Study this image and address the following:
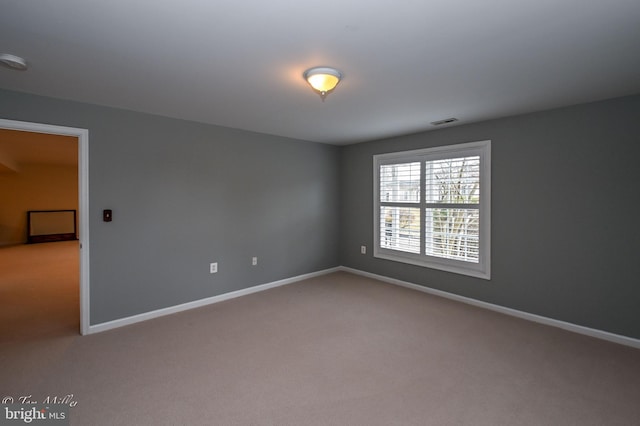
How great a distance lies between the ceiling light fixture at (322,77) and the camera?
224 cm

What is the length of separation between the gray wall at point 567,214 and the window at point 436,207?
0.13 meters

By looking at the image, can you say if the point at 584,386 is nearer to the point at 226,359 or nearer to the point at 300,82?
the point at 226,359

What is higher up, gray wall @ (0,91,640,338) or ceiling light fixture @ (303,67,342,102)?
ceiling light fixture @ (303,67,342,102)

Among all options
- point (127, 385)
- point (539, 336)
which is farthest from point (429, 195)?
point (127, 385)

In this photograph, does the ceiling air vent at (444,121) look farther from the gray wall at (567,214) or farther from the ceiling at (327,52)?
the ceiling at (327,52)

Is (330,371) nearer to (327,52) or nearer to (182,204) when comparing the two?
(327,52)

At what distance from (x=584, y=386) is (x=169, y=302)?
3.96 metres

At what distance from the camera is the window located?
12.5 feet

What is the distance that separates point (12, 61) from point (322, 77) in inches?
82.9

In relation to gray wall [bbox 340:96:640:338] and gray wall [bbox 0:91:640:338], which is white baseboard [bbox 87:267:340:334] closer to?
gray wall [bbox 0:91:640:338]

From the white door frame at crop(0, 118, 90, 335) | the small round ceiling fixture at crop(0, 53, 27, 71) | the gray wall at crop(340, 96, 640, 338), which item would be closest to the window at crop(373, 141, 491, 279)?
the gray wall at crop(340, 96, 640, 338)

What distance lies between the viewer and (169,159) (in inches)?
142

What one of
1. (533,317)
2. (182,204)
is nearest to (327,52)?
(182,204)

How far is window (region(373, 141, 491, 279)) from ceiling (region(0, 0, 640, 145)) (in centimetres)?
92
